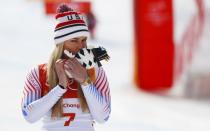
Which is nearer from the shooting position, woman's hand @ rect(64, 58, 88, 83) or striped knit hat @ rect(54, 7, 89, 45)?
woman's hand @ rect(64, 58, 88, 83)

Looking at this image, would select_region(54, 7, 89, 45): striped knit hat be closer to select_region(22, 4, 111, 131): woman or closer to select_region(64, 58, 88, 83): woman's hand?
select_region(22, 4, 111, 131): woman

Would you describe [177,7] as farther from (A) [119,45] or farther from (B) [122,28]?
(B) [122,28]

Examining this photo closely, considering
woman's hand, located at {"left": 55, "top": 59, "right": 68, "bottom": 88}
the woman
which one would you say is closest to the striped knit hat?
the woman

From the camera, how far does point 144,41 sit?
7.66 metres

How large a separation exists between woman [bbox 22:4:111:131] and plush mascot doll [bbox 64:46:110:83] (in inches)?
0.8

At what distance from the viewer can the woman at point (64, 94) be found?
95.2 inches

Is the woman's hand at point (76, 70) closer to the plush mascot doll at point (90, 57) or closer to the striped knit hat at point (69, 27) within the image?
the plush mascot doll at point (90, 57)

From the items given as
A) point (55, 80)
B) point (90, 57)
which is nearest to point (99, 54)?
point (90, 57)

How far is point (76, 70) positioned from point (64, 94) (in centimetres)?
15

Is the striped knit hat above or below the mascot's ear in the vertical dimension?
above

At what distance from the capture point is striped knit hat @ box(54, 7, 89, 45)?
2479 mm

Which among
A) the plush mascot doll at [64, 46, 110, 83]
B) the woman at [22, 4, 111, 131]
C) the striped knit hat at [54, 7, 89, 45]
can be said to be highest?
the striped knit hat at [54, 7, 89, 45]

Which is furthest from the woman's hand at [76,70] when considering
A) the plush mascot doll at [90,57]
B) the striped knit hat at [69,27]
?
the striped knit hat at [69,27]

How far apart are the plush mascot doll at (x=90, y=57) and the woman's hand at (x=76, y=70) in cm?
2
